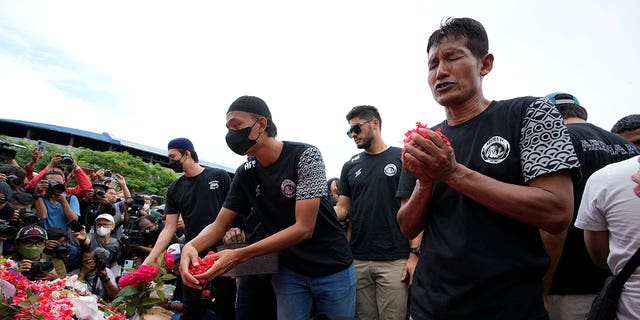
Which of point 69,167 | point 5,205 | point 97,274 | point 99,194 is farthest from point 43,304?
point 69,167

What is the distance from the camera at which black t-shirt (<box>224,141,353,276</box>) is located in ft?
8.23

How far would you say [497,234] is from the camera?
1346 millimetres

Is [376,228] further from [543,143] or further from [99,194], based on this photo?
[99,194]

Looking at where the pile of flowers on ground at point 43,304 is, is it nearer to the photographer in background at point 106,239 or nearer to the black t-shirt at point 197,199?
the black t-shirt at point 197,199

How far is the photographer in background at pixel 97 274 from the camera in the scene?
5.34 meters

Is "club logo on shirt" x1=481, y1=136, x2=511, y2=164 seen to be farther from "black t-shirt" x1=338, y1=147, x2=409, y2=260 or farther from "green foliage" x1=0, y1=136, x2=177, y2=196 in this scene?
"green foliage" x1=0, y1=136, x2=177, y2=196

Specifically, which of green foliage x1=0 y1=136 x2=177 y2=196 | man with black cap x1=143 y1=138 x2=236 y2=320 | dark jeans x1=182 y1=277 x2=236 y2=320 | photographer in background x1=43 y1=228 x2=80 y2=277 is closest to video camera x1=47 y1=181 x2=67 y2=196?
photographer in background x1=43 y1=228 x2=80 y2=277

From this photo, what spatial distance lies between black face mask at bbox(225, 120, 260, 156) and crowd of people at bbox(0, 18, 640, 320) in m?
0.01

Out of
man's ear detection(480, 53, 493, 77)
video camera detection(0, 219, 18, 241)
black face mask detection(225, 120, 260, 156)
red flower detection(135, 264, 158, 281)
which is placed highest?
man's ear detection(480, 53, 493, 77)

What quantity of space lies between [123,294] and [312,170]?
4.68 feet

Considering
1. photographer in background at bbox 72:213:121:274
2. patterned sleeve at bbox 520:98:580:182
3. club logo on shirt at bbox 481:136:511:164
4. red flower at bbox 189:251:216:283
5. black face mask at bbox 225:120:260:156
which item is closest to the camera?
patterned sleeve at bbox 520:98:580:182

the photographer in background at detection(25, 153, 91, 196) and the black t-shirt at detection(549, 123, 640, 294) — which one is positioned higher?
the black t-shirt at detection(549, 123, 640, 294)

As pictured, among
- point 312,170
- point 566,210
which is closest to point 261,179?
point 312,170

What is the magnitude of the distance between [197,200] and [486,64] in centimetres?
353
